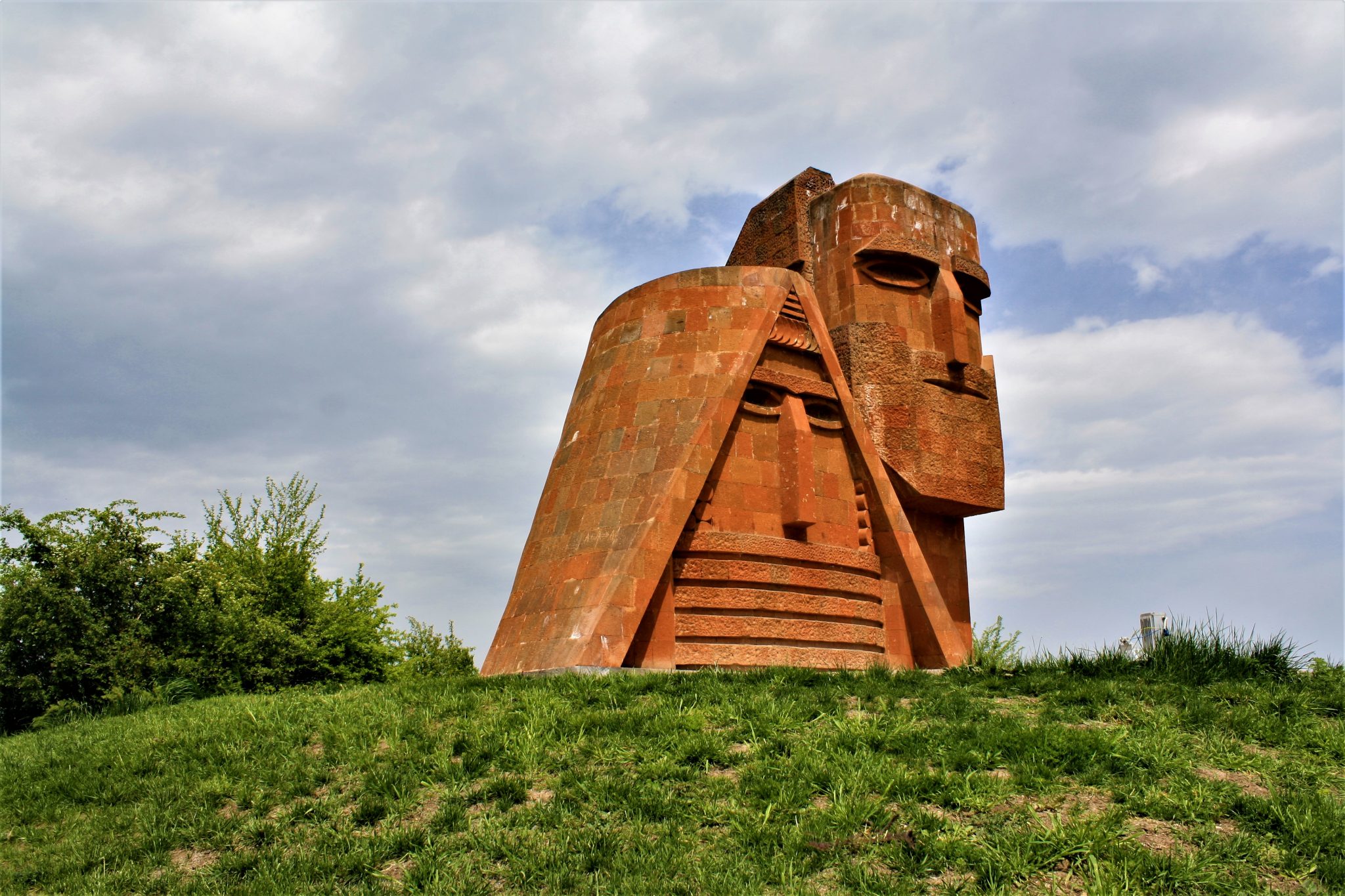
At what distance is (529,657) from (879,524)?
5.03 metres

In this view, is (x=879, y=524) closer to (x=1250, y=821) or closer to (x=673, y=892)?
(x=1250, y=821)

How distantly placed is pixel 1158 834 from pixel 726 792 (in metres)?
2.59

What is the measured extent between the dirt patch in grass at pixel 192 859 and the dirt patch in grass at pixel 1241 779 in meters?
6.45

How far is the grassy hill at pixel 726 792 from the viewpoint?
Answer: 585cm

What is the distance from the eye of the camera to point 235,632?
16.5 m

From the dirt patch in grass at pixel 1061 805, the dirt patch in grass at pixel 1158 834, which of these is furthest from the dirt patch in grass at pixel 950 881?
the dirt patch in grass at pixel 1158 834

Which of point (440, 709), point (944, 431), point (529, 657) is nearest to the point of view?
point (440, 709)

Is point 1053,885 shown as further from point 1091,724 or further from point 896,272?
point 896,272

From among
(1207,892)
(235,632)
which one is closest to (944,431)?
(1207,892)

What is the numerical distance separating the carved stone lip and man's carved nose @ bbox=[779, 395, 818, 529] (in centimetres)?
277

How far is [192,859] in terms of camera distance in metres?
6.79

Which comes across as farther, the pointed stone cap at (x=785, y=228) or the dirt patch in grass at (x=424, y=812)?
the pointed stone cap at (x=785, y=228)

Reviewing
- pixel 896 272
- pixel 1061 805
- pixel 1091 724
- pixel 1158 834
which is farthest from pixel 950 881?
pixel 896 272

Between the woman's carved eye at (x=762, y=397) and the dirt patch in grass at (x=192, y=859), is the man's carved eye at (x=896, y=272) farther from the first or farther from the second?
the dirt patch in grass at (x=192, y=859)
